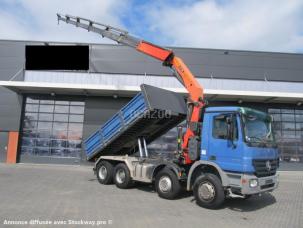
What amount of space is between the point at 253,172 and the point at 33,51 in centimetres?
1748

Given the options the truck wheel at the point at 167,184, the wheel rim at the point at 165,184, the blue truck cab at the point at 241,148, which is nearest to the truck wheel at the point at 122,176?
the truck wheel at the point at 167,184

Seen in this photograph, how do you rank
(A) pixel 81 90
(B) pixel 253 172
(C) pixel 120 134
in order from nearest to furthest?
(B) pixel 253 172, (C) pixel 120 134, (A) pixel 81 90

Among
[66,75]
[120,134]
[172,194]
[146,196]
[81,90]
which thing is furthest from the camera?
[66,75]

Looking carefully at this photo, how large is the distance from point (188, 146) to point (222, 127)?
4.45 ft

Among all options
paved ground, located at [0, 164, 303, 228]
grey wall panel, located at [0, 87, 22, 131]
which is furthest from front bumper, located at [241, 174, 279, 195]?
grey wall panel, located at [0, 87, 22, 131]

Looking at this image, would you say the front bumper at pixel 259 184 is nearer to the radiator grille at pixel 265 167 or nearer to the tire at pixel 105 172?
the radiator grille at pixel 265 167

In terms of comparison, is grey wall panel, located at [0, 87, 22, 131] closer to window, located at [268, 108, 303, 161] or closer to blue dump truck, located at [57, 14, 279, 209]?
blue dump truck, located at [57, 14, 279, 209]

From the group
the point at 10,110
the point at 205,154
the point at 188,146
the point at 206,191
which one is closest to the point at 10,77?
the point at 10,110

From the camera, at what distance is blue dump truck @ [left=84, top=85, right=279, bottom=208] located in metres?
7.63

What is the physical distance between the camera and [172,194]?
8891 mm

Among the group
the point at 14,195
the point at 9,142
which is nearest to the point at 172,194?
the point at 14,195

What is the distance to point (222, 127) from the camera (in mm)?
8125

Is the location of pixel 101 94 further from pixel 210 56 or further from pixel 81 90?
pixel 210 56

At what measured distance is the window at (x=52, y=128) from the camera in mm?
19125
